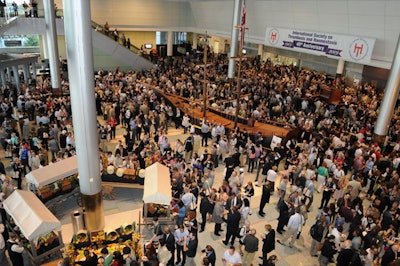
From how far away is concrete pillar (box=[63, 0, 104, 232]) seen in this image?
759 cm

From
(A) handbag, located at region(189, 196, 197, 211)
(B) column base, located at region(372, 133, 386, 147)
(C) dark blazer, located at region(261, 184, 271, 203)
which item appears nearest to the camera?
(A) handbag, located at region(189, 196, 197, 211)

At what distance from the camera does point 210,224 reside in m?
9.78

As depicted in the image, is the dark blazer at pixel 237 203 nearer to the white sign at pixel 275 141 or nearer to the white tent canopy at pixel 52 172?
the white tent canopy at pixel 52 172

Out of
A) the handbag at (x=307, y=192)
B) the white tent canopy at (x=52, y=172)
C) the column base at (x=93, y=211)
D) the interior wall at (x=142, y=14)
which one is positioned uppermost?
the interior wall at (x=142, y=14)

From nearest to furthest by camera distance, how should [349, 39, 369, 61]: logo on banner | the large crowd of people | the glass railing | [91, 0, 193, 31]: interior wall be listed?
the large crowd of people → [349, 39, 369, 61]: logo on banner → the glass railing → [91, 0, 193, 31]: interior wall

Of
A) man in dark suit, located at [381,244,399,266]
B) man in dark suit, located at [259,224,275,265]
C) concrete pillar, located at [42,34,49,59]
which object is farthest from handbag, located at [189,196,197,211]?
concrete pillar, located at [42,34,49,59]

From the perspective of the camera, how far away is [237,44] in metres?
24.6

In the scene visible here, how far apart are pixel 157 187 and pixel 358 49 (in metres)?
15.4

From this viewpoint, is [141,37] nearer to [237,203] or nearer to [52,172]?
[52,172]

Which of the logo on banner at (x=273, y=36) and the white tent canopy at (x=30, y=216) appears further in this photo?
the logo on banner at (x=273, y=36)

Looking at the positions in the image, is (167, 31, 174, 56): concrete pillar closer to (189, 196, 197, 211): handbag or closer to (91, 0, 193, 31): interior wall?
(91, 0, 193, 31): interior wall

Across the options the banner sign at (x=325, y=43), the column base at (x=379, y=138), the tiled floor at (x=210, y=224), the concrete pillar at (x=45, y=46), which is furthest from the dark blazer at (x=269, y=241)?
the concrete pillar at (x=45, y=46)

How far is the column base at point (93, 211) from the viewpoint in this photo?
29.6 feet

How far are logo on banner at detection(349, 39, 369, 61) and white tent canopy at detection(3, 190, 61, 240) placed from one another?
57.8 ft
